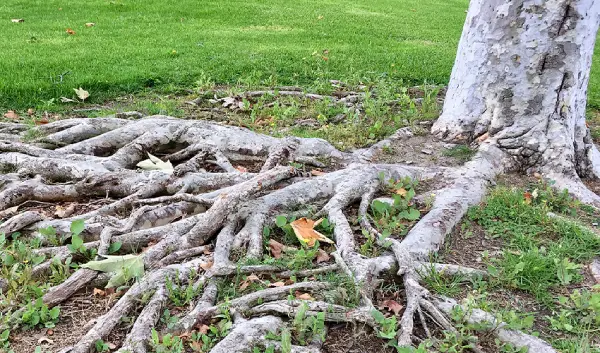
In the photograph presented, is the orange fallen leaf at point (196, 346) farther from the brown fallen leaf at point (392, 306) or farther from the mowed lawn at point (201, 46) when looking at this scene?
the mowed lawn at point (201, 46)

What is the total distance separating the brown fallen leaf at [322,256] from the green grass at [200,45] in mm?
4128

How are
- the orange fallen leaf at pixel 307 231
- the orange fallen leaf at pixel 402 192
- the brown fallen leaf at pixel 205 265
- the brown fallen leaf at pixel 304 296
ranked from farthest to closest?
1. the orange fallen leaf at pixel 402 192
2. the orange fallen leaf at pixel 307 231
3. the brown fallen leaf at pixel 205 265
4. the brown fallen leaf at pixel 304 296

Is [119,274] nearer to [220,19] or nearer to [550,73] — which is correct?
[550,73]

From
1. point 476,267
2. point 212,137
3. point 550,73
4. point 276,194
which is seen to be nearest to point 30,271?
point 276,194

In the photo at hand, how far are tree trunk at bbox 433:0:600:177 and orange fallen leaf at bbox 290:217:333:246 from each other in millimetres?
2081

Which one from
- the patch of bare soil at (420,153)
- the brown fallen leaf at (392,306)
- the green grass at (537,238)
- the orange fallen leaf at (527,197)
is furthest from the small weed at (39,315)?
the orange fallen leaf at (527,197)

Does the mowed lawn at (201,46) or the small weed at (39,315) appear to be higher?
the mowed lawn at (201,46)

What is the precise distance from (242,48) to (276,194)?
18.1 ft

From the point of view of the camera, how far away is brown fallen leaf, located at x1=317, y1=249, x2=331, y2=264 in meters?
3.07

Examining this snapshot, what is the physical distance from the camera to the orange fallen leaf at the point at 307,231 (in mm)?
3184

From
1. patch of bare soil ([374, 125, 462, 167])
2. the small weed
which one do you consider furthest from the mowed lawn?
the small weed

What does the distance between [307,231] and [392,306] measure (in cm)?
79

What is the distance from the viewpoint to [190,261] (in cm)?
298

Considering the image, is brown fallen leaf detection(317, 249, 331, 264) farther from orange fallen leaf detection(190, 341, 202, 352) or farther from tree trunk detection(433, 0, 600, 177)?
tree trunk detection(433, 0, 600, 177)
